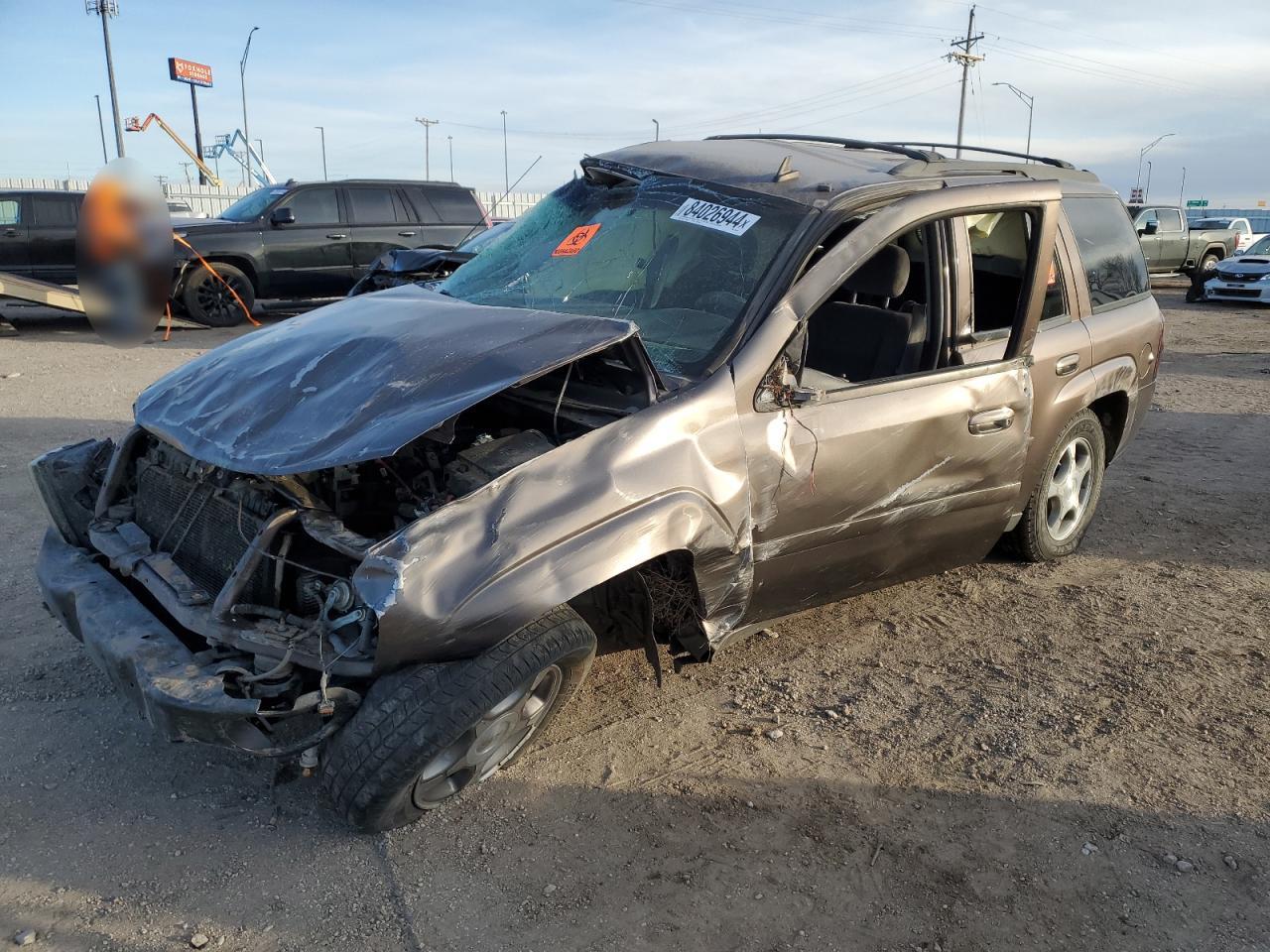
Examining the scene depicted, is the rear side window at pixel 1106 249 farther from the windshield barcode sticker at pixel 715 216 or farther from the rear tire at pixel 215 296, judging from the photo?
the rear tire at pixel 215 296

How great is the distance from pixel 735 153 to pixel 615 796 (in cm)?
263

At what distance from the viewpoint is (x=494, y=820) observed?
9.89ft

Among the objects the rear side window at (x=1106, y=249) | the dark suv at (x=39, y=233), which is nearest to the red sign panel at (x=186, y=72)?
the dark suv at (x=39, y=233)

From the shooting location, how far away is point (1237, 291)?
18203 mm

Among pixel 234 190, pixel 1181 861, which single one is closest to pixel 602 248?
pixel 1181 861

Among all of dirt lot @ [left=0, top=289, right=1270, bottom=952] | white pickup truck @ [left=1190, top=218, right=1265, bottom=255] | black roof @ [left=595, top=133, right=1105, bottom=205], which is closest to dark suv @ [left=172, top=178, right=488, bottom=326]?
dirt lot @ [left=0, top=289, right=1270, bottom=952]

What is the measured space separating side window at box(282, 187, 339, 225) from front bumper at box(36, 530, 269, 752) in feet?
33.9

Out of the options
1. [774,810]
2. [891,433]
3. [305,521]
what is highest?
[891,433]

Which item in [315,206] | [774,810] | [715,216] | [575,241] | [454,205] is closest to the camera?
[774,810]

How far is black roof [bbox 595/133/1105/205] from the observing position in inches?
147

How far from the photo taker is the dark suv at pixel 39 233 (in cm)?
1277

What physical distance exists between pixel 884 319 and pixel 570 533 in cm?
197

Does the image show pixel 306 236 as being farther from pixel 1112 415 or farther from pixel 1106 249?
pixel 1112 415

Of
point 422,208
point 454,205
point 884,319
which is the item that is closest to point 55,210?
point 422,208
